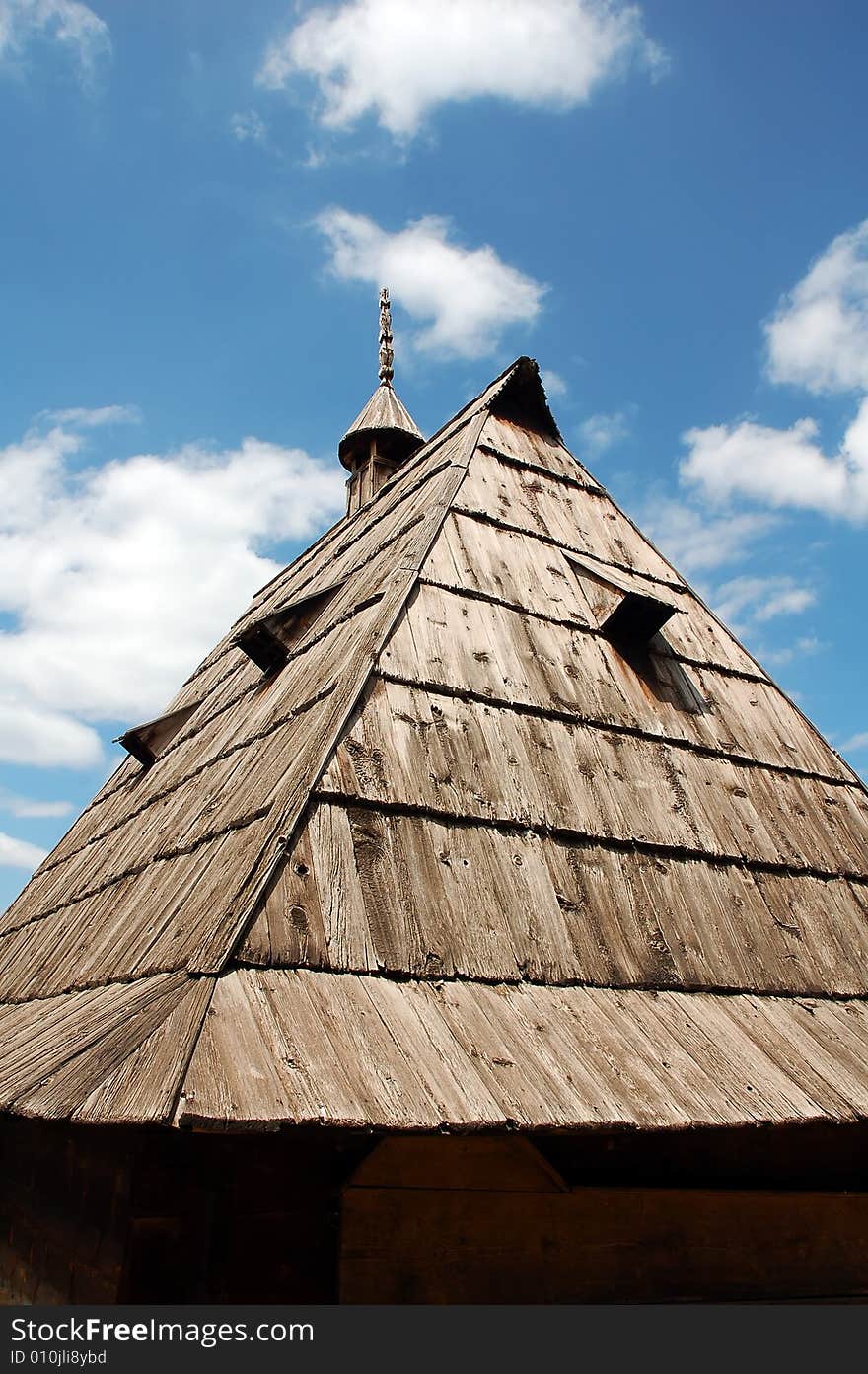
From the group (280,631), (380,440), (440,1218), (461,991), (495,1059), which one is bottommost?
(440,1218)

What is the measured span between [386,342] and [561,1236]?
1445 cm

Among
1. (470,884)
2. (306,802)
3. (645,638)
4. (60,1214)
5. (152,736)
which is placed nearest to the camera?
(306,802)

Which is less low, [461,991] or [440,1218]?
[461,991]

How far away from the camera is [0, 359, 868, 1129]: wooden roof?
308 centimetres

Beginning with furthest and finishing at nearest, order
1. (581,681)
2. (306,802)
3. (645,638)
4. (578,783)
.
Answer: (645,638) < (581,681) < (578,783) < (306,802)

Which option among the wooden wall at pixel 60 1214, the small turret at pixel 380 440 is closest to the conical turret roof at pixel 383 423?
the small turret at pixel 380 440

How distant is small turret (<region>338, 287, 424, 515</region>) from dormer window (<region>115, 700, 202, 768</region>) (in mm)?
6298

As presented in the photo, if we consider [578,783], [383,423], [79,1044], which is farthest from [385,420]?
[79,1044]

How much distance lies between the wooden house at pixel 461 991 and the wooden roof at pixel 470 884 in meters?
0.02

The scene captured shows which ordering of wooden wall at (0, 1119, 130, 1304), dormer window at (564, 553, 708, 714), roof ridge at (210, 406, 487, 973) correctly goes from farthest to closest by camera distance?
dormer window at (564, 553, 708, 714), wooden wall at (0, 1119, 130, 1304), roof ridge at (210, 406, 487, 973)

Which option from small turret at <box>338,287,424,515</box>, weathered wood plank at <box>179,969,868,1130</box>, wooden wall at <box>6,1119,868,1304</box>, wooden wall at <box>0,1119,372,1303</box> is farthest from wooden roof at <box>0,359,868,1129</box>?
small turret at <box>338,287,424,515</box>

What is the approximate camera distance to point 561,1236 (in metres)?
3.79

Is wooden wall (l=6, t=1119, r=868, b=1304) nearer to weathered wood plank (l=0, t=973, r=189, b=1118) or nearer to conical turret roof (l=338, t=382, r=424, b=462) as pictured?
weathered wood plank (l=0, t=973, r=189, b=1118)

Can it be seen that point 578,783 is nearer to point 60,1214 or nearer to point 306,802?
point 306,802
